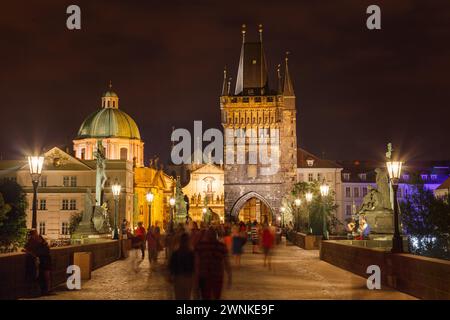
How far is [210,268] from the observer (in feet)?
37.7

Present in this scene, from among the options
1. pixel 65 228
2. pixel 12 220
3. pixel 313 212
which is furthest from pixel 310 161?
pixel 313 212

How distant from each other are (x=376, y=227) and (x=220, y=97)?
75.2m

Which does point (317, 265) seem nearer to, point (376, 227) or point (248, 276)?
point (376, 227)

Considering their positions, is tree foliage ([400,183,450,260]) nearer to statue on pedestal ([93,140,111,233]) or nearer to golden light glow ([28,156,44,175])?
statue on pedestal ([93,140,111,233])

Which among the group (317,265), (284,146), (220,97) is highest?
(220,97)

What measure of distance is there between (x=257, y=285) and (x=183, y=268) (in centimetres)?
741

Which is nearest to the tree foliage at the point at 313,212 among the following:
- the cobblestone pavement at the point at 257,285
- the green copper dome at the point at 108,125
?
the cobblestone pavement at the point at 257,285

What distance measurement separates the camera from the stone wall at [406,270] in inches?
535

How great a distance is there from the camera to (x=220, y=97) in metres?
102

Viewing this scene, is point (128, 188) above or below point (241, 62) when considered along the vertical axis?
below

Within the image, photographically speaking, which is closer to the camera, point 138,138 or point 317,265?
point 317,265
